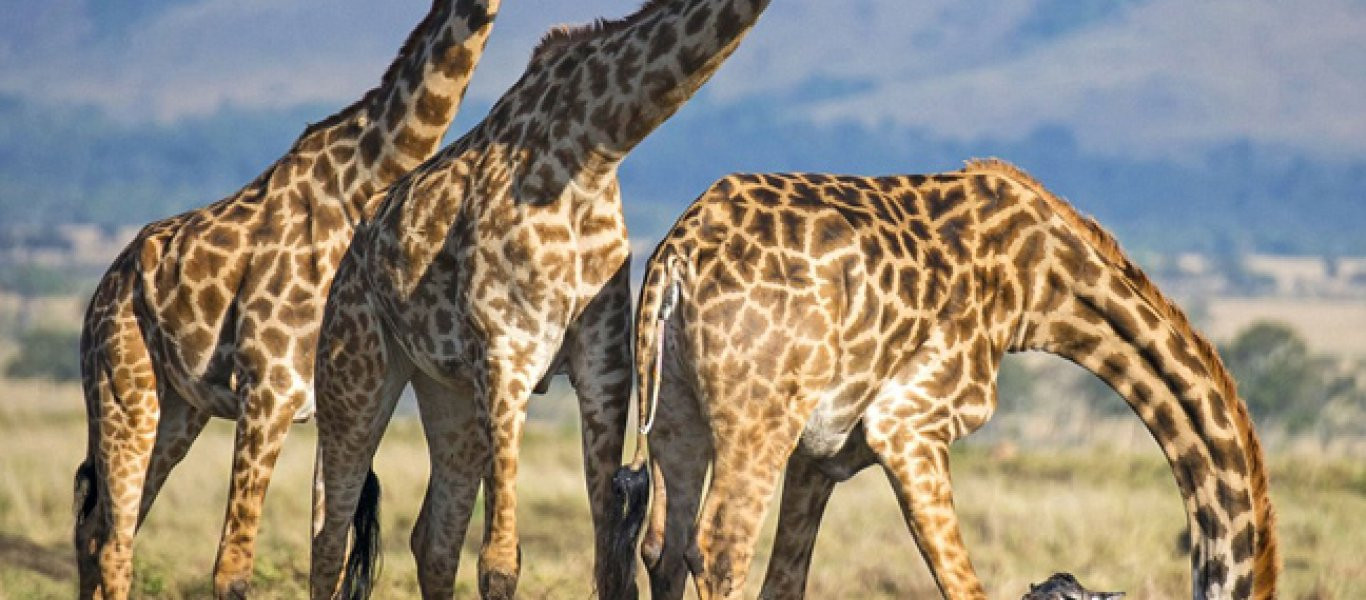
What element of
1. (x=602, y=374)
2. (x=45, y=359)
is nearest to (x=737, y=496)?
(x=602, y=374)

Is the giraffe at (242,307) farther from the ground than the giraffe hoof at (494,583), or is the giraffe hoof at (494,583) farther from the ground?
the giraffe at (242,307)

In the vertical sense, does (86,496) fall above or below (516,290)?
below

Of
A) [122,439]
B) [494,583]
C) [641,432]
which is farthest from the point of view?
[122,439]

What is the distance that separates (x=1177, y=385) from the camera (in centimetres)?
898

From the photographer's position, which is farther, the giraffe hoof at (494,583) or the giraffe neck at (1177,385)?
the giraffe neck at (1177,385)

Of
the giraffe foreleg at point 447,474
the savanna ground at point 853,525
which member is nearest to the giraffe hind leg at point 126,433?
the savanna ground at point 853,525

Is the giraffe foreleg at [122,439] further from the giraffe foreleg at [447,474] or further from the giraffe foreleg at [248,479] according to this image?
the giraffe foreleg at [447,474]

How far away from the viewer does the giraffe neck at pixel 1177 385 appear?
891 cm

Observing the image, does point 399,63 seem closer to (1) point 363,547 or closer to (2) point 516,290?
(2) point 516,290

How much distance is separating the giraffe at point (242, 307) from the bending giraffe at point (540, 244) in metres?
0.63

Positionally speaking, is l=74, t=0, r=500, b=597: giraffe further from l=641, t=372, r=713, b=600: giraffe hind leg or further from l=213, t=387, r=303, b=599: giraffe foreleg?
l=641, t=372, r=713, b=600: giraffe hind leg

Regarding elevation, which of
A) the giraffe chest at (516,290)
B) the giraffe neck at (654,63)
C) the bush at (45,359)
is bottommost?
the giraffe chest at (516,290)

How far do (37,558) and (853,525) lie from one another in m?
6.03

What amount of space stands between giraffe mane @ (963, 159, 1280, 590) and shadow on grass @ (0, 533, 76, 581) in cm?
664
